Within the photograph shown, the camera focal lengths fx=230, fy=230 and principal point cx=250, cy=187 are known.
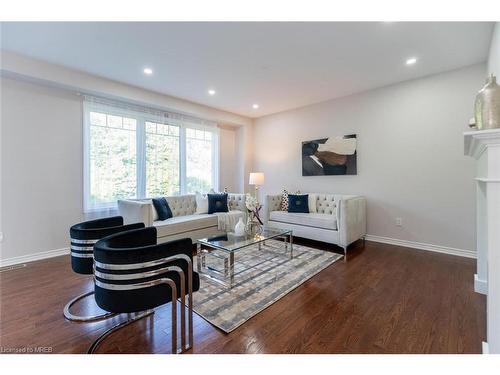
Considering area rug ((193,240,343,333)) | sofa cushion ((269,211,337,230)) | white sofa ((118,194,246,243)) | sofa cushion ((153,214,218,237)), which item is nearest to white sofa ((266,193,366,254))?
sofa cushion ((269,211,337,230))

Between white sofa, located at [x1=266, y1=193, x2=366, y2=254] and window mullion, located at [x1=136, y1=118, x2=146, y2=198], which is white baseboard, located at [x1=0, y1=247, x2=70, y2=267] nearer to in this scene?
window mullion, located at [x1=136, y1=118, x2=146, y2=198]

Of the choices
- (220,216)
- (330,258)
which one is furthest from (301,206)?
(220,216)

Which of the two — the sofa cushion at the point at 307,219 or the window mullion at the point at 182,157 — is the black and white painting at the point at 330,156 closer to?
the sofa cushion at the point at 307,219

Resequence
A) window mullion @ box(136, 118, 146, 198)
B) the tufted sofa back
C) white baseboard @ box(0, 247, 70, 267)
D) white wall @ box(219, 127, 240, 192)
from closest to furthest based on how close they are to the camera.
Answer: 1. white baseboard @ box(0, 247, 70, 267)
2. the tufted sofa back
3. window mullion @ box(136, 118, 146, 198)
4. white wall @ box(219, 127, 240, 192)

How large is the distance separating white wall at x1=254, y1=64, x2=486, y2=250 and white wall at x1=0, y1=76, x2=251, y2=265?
4318mm

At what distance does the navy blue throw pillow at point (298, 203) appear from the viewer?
4254 mm

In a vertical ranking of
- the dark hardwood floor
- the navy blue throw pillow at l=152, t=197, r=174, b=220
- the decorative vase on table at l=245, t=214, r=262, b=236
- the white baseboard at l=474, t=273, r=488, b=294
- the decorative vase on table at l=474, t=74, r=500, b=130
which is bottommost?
the dark hardwood floor

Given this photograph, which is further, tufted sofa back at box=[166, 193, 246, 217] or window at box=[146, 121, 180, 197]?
window at box=[146, 121, 180, 197]

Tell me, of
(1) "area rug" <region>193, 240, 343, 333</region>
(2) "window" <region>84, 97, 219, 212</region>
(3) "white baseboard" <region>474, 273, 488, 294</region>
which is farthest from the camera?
(2) "window" <region>84, 97, 219, 212</region>

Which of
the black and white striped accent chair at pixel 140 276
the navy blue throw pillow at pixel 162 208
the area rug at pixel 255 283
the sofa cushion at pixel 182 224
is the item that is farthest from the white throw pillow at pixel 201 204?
the black and white striped accent chair at pixel 140 276

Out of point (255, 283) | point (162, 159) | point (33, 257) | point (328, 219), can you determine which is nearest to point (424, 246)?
point (328, 219)

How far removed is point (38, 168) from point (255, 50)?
11.1 ft

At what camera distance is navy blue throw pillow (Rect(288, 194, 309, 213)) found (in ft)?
14.0
